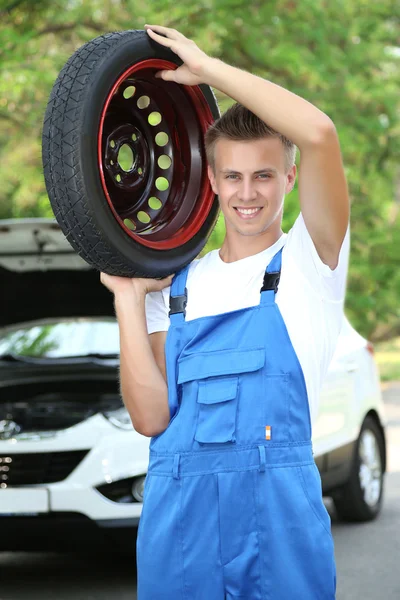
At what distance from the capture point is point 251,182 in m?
2.99

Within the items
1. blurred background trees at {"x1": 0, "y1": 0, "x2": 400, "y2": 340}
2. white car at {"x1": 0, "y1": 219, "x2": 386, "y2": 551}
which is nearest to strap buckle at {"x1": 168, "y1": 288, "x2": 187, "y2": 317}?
white car at {"x1": 0, "y1": 219, "x2": 386, "y2": 551}

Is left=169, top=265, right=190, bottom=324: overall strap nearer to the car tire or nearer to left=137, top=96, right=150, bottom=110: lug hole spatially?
left=137, top=96, right=150, bottom=110: lug hole

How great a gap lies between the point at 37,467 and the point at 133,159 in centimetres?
310

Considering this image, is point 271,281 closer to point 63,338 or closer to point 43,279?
point 43,279

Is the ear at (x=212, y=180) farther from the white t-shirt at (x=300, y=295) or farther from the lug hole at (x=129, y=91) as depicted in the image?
the lug hole at (x=129, y=91)

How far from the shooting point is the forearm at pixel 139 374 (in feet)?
9.82

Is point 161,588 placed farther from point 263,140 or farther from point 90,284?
point 90,284

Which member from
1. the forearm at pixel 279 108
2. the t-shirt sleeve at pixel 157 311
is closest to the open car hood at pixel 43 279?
the t-shirt sleeve at pixel 157 311

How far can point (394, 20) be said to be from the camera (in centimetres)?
1705

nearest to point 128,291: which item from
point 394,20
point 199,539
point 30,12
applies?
point 199,539

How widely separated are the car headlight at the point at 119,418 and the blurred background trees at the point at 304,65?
6.03 meters

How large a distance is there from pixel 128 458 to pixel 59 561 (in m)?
1.41

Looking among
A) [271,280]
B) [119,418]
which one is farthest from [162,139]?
[119,418]

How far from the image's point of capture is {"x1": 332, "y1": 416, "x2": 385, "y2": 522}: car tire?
763 cm
